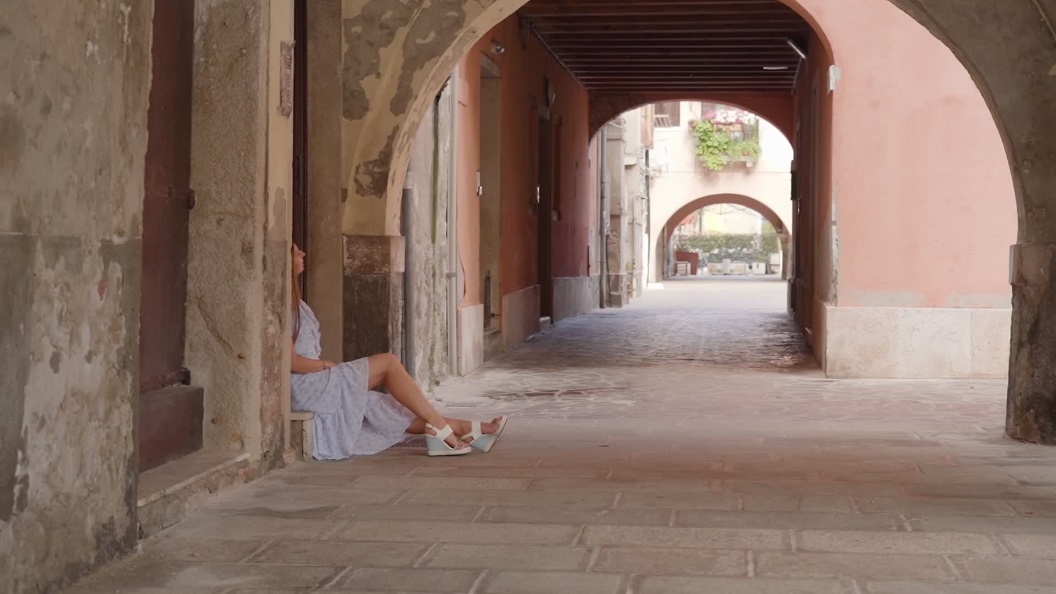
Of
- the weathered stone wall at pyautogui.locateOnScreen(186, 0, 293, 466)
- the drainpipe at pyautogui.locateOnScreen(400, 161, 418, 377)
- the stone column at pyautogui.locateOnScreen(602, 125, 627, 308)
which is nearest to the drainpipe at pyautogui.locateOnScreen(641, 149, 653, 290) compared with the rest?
the stone column at pyautogui.locateOnScreen(602, 125, 627, 308)

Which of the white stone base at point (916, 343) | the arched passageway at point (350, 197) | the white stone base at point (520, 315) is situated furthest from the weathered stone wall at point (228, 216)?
the white stone base at point (520, 315)

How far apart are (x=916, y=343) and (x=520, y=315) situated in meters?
4.64

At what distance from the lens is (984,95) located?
6.38 m

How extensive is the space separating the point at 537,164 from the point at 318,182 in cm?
715

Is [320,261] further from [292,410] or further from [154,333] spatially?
[154,333]

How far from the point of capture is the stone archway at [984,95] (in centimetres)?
611

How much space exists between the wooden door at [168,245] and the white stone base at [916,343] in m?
5.66

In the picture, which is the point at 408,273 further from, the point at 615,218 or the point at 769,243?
the point at 769,243

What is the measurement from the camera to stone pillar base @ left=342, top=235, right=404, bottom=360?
6891mm

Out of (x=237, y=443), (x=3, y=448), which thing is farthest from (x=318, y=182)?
(x=3, y=448)

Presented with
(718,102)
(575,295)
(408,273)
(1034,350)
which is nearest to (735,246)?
(718,102)

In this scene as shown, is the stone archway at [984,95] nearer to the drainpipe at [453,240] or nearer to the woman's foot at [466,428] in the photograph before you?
the woman's foot at [466,428]

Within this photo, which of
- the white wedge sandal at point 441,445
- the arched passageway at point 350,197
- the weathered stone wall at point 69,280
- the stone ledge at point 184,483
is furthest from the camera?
the white wedge sandal at point 441,445

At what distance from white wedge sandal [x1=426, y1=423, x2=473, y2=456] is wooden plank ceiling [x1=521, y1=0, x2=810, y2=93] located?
7420 mm
